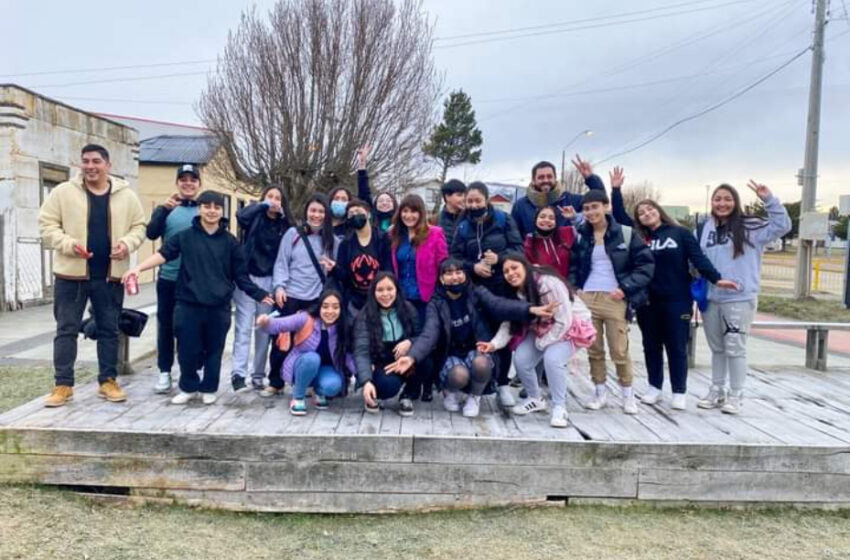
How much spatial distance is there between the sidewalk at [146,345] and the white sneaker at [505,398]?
2828 millimetres

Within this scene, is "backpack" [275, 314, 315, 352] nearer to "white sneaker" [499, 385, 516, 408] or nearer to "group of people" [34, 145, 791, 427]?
"group of people" [34, 145, 791, 427]

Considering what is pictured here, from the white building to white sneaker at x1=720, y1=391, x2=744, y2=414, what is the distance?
13.4 m

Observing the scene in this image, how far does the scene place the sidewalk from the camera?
788 cm

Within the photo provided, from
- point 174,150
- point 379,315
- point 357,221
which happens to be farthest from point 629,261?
point 174,150

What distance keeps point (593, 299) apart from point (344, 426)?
2.22 metres

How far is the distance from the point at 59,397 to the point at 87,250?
1147 millimetres

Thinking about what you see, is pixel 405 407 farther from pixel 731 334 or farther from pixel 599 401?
pixel 731 334

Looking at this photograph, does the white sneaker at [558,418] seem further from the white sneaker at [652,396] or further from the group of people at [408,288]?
the white sneaker at [652,396]

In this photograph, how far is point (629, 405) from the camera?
4.88 metres

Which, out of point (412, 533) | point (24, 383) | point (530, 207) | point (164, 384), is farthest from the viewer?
point (24, 383)

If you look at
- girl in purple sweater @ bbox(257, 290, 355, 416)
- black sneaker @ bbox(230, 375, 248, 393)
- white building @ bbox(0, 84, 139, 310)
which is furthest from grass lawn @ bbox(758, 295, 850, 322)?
white building @ bbox(0, 84, 139, 310)

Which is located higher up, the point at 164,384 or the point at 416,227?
the point at 416,227

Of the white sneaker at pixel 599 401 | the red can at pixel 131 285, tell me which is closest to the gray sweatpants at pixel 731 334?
the white sneaker at pixel 599 401

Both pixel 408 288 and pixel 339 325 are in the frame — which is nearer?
pixel 339 325
